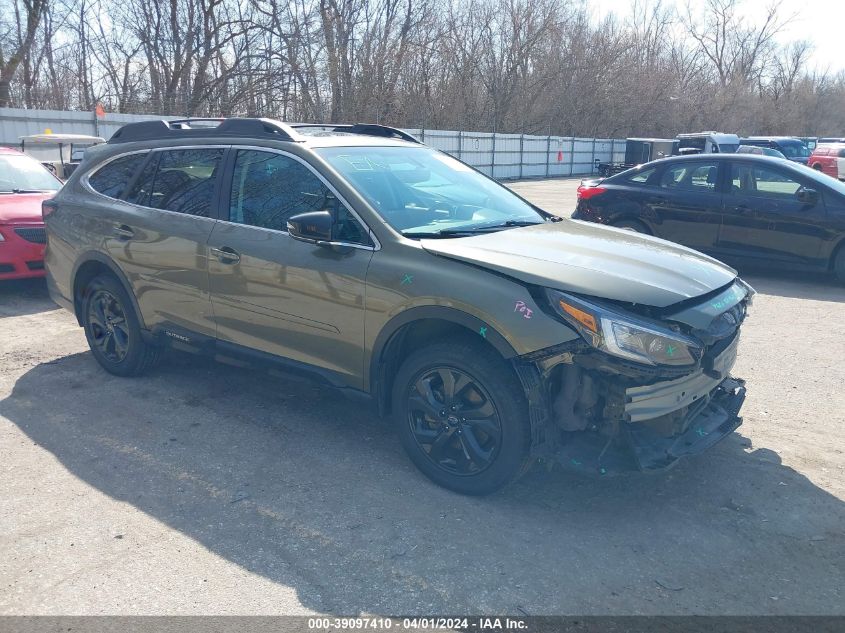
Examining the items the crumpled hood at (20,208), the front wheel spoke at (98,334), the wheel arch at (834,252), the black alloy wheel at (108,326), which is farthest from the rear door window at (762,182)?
the crumpled hood at (20,208)

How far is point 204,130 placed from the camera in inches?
200

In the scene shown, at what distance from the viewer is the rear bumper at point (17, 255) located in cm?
786

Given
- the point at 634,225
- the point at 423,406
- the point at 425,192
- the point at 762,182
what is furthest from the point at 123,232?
the point at 762,182

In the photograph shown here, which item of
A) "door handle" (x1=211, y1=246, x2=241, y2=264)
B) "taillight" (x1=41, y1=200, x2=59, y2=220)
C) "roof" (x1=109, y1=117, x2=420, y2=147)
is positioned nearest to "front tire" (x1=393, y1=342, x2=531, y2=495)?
"door handle" (x1=211, y1=246, x2=241, y2=264)

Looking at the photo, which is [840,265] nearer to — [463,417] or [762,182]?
[762,182]

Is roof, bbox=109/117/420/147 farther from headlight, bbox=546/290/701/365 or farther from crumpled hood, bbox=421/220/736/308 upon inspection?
headlight, bbox=546/290/701/365

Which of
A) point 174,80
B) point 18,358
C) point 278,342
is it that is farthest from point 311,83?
point 278,342

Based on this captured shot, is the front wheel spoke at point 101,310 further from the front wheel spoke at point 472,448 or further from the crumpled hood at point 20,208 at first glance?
the front wheel spoke at point 472,448

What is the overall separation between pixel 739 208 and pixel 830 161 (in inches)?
817

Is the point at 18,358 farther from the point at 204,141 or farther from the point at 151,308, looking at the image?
the point at 204,141

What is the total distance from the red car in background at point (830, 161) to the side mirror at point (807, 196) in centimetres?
1963

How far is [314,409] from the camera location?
5004mm

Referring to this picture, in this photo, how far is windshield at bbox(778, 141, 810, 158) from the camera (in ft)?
95.7

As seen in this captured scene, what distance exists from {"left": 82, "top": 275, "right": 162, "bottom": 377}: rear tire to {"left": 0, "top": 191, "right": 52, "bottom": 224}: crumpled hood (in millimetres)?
2797
